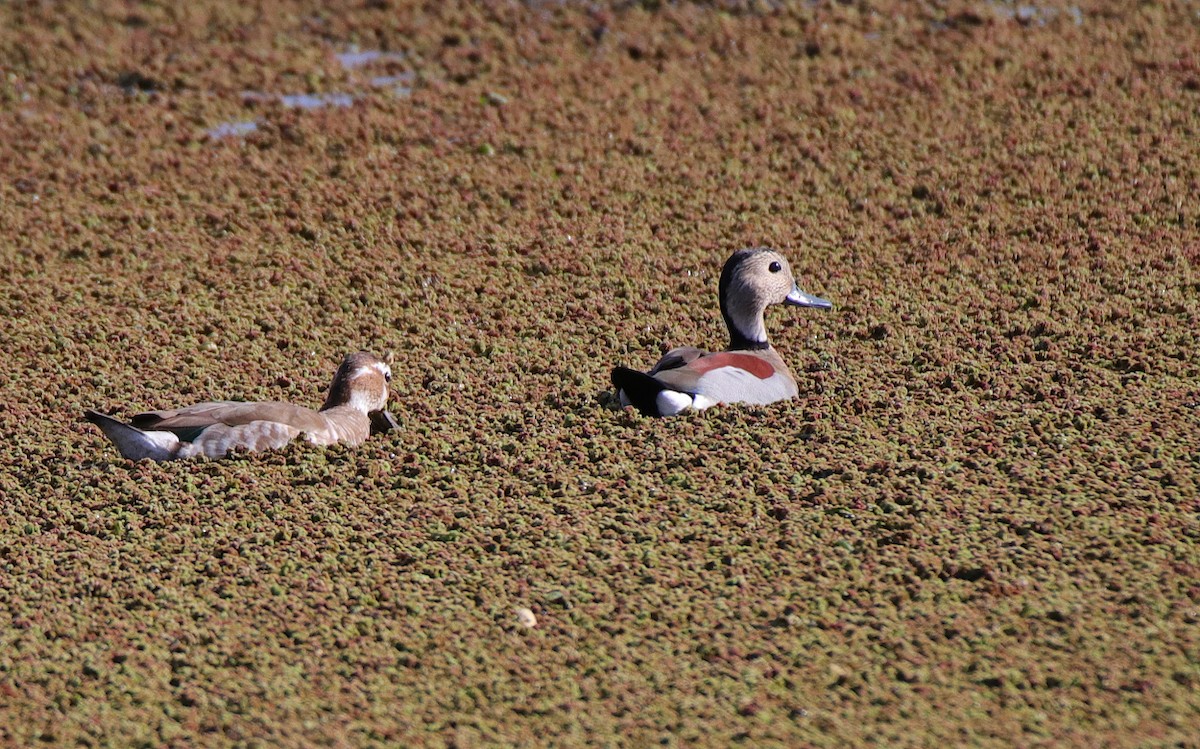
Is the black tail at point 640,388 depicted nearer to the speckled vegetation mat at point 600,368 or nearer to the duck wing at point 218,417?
the speckled vegetation mat at point 600,368

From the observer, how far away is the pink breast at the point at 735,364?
24.4 feet

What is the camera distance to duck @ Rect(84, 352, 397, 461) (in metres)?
7.04

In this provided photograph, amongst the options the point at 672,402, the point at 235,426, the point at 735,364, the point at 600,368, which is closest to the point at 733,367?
the point at 735,364

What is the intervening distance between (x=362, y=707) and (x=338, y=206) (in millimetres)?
5617

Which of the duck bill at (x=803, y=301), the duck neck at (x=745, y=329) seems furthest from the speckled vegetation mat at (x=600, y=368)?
the duck neck at (x=745, y=329)

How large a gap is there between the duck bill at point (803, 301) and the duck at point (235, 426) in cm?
243

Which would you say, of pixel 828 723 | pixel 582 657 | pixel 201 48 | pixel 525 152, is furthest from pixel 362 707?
pixel 201 48

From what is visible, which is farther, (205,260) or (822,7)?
(822,7)

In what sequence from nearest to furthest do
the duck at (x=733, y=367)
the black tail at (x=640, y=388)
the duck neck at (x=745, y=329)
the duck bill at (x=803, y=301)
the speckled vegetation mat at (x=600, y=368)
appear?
1. the speckled vegetation mat at (x=600, y=368)
2. the black tail at (x=640, y=388)
3. the duck at (x=733, y=367)
4. the duck neck at (x=745, y=329)
5. the duck bill at (x=803, y=301)

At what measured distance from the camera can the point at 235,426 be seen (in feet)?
23.2

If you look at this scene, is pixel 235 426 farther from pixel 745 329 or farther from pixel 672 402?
pixel 745 329

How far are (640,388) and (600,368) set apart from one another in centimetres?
89

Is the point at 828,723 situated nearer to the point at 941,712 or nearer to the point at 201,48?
the point at 941,712

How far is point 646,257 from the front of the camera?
947cm
